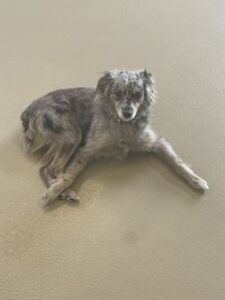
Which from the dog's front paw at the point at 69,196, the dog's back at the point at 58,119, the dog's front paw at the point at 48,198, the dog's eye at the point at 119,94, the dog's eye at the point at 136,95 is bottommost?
the dog's front paw at the point at 48,198

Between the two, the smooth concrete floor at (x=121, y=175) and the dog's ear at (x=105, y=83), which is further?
the dog's ear at (x=105, y=83)

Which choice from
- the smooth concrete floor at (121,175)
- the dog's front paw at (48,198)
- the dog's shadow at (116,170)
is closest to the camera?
the smooth concrete floor at (121,175)

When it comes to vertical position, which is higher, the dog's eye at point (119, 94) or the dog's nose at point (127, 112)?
the dog's eye at point (119, 94)

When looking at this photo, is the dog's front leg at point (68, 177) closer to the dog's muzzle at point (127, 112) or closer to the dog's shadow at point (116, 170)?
the dog's shadow at point (116, 170)

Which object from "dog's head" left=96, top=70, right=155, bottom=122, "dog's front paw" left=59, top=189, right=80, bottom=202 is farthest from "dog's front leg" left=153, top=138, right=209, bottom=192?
"dog's front paw" left=59, top=189, right=80, bottom=202

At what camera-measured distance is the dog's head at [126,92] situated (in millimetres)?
2184

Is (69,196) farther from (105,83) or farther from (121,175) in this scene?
(105,83)

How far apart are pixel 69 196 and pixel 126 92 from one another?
1.83ft

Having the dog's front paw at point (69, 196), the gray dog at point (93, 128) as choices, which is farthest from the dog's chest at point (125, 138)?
the dog's front paw at point (69, 196)

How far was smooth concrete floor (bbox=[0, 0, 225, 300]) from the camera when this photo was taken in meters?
1.90

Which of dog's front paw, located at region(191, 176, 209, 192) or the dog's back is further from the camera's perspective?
the dog's back

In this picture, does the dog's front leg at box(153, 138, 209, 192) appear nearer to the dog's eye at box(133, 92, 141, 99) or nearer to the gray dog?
the gray dog

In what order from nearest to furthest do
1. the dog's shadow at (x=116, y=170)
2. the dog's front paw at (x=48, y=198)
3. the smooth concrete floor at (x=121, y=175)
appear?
the smooth concrete floor at (x=121, y=175), the dog's front paw at (x=48, y=198), the dog's shadow at (x=116, y=170)

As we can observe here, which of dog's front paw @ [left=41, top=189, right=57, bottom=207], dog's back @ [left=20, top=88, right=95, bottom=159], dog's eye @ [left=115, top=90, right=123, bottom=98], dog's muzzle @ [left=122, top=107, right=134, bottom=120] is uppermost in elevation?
dog's eye @ [left=115, top=90, right=123, bottom=98]
